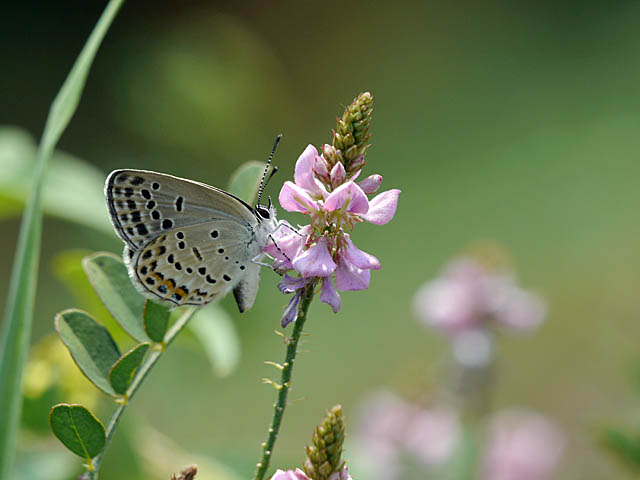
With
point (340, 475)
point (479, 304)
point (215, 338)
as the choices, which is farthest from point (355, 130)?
point (479, 304)

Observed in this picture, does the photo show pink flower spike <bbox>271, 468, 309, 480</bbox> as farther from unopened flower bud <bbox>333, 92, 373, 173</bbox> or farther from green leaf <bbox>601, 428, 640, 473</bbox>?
green leaf <bbox>601, 428, 640, 473</bbox>

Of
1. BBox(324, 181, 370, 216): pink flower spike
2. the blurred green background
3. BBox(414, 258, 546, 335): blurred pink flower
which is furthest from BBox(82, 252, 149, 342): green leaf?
BBox(414, 258, 546, 335): blurred pink flower

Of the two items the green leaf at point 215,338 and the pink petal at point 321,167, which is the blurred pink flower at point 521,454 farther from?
the pink petal at point 321,167

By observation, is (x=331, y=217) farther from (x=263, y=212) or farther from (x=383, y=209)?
(x=263, y=212)

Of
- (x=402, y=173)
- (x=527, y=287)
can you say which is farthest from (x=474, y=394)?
(x=402, y=173)

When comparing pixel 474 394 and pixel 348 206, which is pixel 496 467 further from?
pixel 348 206

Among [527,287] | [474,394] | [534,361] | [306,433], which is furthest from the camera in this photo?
[527,287]

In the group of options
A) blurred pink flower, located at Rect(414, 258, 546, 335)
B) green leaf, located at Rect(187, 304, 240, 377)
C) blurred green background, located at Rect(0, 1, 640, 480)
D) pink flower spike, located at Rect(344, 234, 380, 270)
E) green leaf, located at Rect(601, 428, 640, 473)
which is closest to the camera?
pink flower spike, located at Rect(344, 234, 380, 270)
